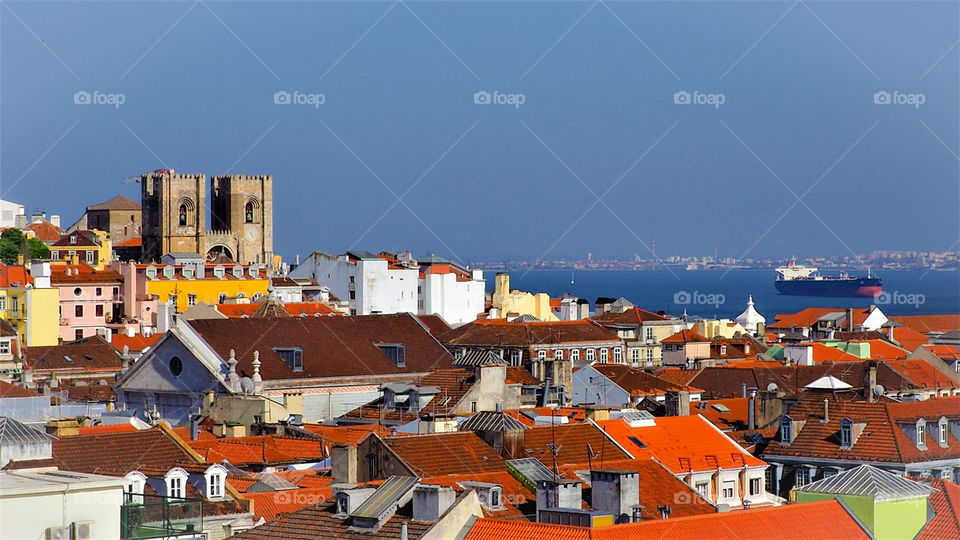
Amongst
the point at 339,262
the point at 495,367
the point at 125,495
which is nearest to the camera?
the point at 125,495

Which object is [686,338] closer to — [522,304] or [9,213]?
[522,304]

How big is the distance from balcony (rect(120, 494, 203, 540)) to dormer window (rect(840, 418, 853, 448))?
48.9ft

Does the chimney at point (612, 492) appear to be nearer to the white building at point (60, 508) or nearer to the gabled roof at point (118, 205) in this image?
the white building at point (60, 508)

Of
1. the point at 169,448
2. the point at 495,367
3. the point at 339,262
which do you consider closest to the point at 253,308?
the point at 339,262

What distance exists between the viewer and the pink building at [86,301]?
81.8 m

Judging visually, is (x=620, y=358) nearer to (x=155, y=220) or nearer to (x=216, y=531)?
(x=216, y=531)

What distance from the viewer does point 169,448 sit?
95.4 ft

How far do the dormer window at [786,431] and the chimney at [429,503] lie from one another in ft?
49.8

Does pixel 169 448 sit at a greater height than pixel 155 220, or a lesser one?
lesser

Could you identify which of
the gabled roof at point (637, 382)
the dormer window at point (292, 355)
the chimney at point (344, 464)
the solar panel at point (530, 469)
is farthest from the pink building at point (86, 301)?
the solar panel at point (530, 469)

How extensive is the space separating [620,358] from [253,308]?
13398 millimetres

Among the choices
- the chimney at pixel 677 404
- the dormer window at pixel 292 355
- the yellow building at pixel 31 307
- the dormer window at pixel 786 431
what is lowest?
the dormer window at pixel 786 431

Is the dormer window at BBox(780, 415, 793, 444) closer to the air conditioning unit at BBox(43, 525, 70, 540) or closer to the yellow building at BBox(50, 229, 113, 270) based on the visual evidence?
the air conditioning unit at BBox(43, 525, 70, 540)

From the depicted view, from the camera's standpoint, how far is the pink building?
268 feet
